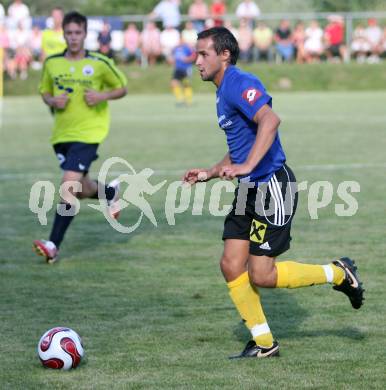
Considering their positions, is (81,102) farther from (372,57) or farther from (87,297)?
(372,57)

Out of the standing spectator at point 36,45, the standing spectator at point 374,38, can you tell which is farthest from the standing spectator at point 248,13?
the standing spectator at point 36,45

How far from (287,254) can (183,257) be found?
0.90 metres

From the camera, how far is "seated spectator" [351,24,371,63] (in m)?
37.2

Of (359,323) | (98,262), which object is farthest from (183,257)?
(359,323)

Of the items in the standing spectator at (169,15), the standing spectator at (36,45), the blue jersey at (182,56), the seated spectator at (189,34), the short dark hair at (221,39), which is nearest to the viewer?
the short dark hair at (221,39)

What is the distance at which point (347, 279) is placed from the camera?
6.12 metres

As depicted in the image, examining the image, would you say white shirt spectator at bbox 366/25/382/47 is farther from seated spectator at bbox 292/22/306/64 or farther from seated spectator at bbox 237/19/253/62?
seated spectator at bbox 237/19/253/62

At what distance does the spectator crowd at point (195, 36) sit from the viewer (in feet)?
115

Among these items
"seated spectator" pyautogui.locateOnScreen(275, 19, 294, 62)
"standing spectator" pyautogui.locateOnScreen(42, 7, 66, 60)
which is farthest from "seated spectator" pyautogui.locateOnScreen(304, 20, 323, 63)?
"standing spectator" pyautogui.locateOnScreen(42, 7, 66, 60)

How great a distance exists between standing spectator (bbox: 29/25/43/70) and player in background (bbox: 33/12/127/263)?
2575cm

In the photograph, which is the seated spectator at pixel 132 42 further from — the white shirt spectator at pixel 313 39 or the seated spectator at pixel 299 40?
the white shirt spectator at pixel 313 39

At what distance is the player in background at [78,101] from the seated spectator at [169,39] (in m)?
26.7

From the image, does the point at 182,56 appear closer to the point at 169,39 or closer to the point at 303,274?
the point at 169,39

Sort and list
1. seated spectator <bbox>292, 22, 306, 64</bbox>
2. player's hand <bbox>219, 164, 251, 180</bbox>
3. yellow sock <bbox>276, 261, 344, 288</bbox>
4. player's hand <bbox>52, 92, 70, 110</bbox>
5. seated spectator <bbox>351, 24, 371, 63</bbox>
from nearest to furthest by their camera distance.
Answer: player's hand <bbox>219, 164, 251, 180</bbox> < yellow sock <bbox>276, 261, 344, 288</bbox> < player's hand <bbox>52, 92, 70, 110</bbox> < seated spectator <bbox>292, 22, 306, 64</bbox> < seated spectator <bbox>351, 24, 371, 63</bbox>
